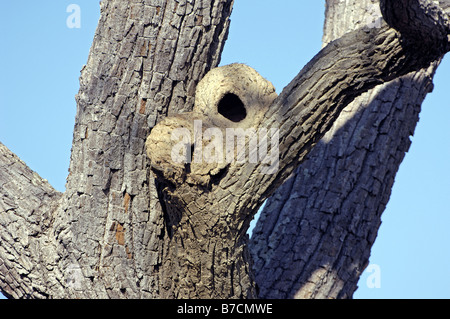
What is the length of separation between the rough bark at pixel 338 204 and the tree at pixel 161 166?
43cm

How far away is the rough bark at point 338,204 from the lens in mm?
2779

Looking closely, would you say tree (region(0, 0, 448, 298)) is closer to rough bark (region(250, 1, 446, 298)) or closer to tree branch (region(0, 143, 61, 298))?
tree branch (region(0, 143, 61, 298))

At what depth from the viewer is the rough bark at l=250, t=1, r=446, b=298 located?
2.78m

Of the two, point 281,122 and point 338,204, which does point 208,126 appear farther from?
point 338,204

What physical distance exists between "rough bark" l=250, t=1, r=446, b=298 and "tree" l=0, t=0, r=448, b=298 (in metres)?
0.43

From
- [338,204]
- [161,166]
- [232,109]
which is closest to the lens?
[161,166]

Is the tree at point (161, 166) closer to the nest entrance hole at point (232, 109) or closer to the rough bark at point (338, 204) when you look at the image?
the nest entrance hole at point (232, 109)

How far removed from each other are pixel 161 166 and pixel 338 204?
45.2 inches

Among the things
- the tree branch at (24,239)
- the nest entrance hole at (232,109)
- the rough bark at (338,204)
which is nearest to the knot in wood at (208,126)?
the nest entrance hole at (232,109)

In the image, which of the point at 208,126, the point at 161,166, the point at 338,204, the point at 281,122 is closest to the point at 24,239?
the point at 161,166

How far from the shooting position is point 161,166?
81.5 inches

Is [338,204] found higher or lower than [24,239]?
higher

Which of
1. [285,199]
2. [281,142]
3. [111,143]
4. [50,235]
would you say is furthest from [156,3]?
[285,199]

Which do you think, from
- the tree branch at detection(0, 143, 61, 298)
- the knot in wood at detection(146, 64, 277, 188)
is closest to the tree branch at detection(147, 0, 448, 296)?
the knot in wood at detection(146, 64, 277, 188)
